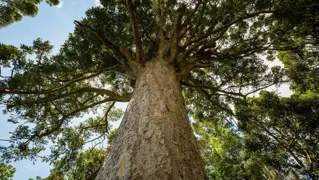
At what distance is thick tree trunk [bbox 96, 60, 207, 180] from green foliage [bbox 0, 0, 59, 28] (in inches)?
296

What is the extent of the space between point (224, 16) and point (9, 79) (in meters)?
5.30

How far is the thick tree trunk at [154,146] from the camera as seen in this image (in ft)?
3.72

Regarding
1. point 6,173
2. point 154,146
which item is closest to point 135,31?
point 154,146

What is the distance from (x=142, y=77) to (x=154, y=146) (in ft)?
5.51

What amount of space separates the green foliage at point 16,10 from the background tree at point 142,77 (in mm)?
4029

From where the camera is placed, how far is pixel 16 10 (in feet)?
26.8

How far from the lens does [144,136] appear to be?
1.46 m

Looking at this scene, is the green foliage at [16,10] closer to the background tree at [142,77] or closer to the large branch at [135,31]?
the background tree at [142,77]

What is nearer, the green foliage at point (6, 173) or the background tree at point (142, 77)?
the background tree at point (142, 77)

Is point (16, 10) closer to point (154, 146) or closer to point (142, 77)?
point (142, 77)

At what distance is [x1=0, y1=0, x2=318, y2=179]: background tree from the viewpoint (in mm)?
1392

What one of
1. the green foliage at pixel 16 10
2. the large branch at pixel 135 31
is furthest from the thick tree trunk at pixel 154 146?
the green foliage at pixel 16 10

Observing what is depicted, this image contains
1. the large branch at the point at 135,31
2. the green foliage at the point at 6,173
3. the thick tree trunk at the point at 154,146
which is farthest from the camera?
the green foliage at the point at 6,173

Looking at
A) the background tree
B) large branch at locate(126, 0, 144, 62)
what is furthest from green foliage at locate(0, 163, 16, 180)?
large branch at locate(126, 0, 144, 62)
